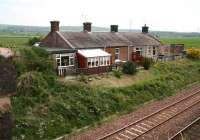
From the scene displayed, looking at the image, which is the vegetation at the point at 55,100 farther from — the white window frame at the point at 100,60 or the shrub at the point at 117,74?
the white window frame at the point at 100,60

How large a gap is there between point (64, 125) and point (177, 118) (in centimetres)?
907

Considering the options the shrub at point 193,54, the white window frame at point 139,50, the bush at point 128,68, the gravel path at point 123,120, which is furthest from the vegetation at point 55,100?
the shrub at point 193,54

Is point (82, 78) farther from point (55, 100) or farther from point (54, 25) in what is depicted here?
point (54, 25)

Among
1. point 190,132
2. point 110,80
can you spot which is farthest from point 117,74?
point 190,132

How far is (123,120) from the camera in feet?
77.4

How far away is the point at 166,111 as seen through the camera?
26.1 meters

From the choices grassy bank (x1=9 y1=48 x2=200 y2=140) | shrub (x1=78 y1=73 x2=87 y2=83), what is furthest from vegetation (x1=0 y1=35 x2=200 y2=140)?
shrub (x1=78 y1=73 x2=87 y2=83)

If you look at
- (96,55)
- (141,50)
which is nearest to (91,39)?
(96,55)

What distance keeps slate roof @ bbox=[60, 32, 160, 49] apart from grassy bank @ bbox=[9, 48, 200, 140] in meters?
8.38

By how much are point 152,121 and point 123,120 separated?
7.10 ft

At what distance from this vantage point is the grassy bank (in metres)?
20.2

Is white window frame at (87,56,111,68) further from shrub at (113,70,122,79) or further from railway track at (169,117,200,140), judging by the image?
railway track at (169,117,200,140)

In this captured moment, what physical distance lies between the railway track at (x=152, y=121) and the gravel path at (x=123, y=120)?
68 cm

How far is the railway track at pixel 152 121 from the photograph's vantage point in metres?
20.2
